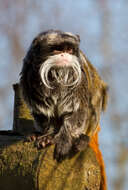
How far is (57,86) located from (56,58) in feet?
0.98

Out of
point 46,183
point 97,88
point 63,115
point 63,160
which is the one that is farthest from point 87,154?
point 97,88

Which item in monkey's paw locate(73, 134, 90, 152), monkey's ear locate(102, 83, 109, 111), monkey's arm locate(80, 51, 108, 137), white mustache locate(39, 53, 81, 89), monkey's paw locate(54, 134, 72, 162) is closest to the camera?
monkey's paw locate(54, 134, 72, 162)

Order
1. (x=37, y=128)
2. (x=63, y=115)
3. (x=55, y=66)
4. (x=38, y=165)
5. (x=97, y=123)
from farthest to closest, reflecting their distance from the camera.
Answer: (x=97, y=123)
(x=37, y=128)
(x=63, y=115)
(x=55, y=66)
(x=38, y=165)

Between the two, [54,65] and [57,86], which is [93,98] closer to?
[57,86]

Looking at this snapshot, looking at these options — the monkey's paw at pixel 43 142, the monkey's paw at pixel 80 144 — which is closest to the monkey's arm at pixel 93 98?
the monkey's paw at pixel 80 144

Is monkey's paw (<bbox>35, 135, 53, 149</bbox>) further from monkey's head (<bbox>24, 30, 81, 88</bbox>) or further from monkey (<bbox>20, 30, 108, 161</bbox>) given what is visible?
monkey's head (<bbox>24, 30, 81, 88</bbox>)

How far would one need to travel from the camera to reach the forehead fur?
2.82 meters

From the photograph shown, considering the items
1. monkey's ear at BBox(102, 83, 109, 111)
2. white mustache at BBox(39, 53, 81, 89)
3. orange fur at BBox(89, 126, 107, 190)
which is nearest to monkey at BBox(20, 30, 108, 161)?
white mustache at BBox(39, 53, 81, 89)

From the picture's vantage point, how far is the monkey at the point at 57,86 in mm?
2777

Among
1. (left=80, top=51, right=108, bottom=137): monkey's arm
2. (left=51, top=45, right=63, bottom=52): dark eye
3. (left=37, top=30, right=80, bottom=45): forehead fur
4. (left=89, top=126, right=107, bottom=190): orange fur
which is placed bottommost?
(left=89, top=126, right=107, bottom=190): orange fur

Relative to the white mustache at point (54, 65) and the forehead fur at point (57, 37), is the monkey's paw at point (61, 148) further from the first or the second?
the forehead fur at point (57, 37)

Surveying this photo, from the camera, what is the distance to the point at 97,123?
3.49m

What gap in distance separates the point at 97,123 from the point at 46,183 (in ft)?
4.79

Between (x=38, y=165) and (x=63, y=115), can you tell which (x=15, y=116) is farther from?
(x=38, y=165)
